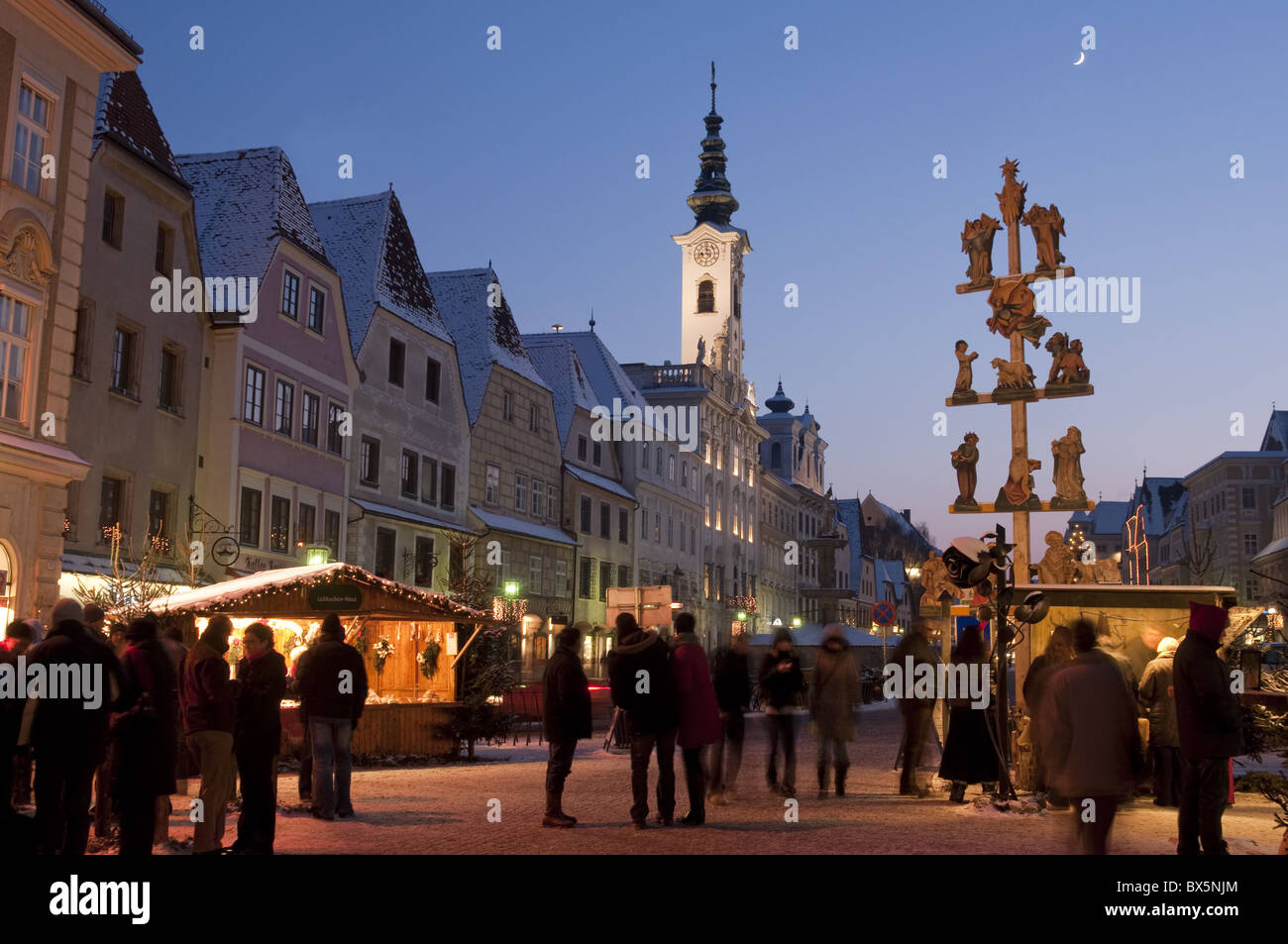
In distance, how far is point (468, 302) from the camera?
47.7 meters

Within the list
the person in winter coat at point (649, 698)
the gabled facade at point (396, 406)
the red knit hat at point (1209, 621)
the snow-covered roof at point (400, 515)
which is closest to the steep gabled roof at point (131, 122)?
the gabled facade at point (396, 406)

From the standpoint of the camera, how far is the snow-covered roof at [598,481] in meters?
52.6

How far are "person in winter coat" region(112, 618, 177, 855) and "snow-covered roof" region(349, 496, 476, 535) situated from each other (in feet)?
85.0

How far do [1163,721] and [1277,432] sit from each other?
104m

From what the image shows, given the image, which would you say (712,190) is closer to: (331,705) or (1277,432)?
(1277,432)

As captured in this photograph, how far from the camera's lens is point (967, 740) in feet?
51.2

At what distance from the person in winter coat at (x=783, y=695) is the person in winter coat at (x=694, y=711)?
185cm

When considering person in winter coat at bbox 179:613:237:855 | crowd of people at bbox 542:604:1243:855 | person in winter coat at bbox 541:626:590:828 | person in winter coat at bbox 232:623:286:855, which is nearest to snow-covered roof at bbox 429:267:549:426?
crowd of people at bbox 542:604:1243:855

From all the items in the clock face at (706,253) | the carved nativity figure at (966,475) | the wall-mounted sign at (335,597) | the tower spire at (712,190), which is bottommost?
the wall-mounted sign at (335,597)

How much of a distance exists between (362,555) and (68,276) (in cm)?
1468

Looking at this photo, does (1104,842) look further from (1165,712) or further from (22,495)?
(22,495)

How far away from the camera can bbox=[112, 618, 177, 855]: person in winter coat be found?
31.6 ft

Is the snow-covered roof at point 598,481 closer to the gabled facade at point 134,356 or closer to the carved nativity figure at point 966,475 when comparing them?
the gabled facade at point 134,356
